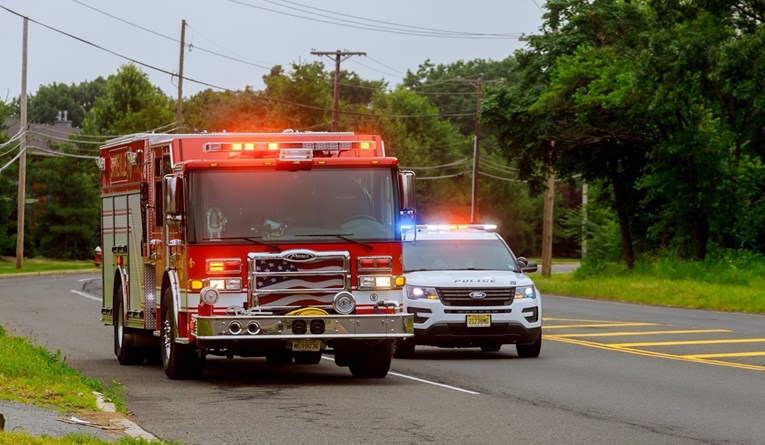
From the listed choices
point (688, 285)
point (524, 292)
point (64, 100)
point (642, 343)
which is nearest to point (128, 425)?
point (524, 292)

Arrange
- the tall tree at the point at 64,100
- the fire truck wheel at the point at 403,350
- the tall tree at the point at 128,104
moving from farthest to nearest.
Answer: the tall tree at the point at 64,100, the tall tree at the point at 128,104, the fire truck wheel at the point at 403,350

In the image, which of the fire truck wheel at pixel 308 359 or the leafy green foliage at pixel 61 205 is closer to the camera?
the fire truck wheel at pixel 308 359

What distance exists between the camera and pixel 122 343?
19812 mm

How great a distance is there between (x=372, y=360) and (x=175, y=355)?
2.26 meters

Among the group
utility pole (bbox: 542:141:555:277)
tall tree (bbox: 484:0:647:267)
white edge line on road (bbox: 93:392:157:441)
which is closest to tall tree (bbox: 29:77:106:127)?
utility pole (bbox: 542:141:555:277)

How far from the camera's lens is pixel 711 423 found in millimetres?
13141

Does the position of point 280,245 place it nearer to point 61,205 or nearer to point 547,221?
point 547,221

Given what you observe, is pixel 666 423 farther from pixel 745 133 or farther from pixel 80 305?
pixel 745 133

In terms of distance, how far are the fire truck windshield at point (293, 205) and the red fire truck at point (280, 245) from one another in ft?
0.04

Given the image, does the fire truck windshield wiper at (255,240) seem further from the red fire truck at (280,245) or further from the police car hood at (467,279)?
the police car hood at (467,279)

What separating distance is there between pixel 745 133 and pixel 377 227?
30.0m

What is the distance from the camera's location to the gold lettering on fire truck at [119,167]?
19.6 meters

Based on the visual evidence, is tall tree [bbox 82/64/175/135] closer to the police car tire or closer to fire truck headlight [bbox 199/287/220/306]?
the police car tire

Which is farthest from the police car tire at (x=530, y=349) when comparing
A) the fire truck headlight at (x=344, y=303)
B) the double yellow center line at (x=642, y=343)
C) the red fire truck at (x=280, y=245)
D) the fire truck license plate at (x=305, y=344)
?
the fire truck license plate at (x=305, y=344)
